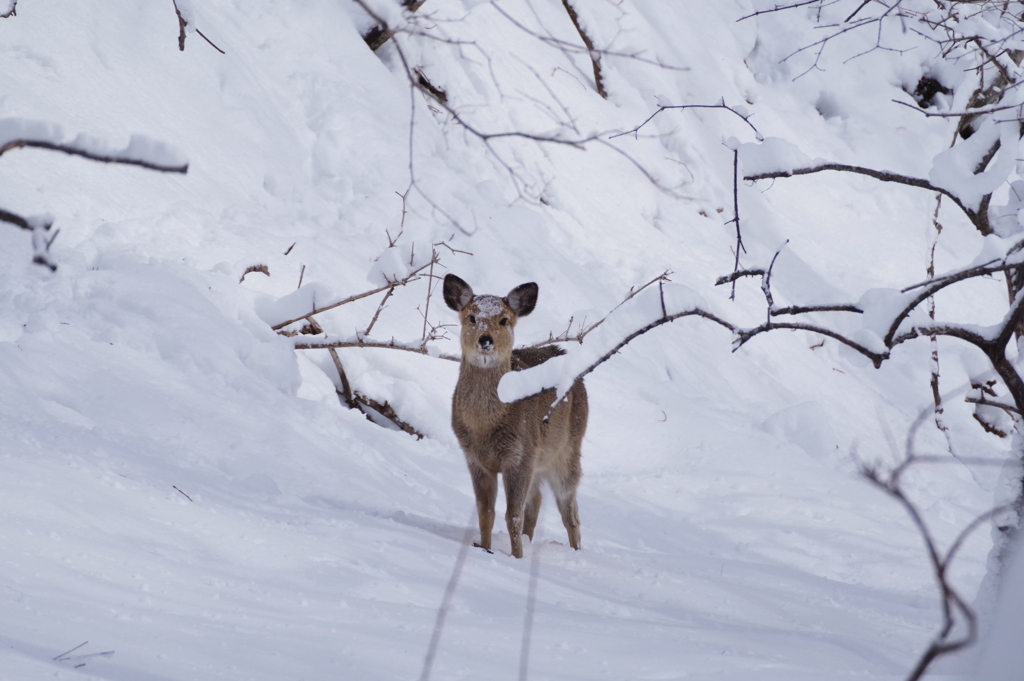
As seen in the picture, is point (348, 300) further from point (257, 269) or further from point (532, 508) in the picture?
point (532, 508)

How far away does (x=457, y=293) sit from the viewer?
21.0 ft

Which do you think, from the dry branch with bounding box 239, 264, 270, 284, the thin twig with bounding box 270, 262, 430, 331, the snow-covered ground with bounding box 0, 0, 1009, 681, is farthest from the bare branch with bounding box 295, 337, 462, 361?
the dry branch with bounding box 239, 264, 270, 284

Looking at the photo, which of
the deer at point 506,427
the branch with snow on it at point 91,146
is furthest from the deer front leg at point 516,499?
the branch with snow on it at point 91,146

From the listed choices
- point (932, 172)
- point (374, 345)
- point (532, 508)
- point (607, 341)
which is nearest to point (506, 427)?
point (532, 508)

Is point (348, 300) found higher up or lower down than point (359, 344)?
higher up

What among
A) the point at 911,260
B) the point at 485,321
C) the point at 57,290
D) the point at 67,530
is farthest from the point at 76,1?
the point at 911,260

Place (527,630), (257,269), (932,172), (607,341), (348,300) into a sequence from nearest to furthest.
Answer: (527,630) → (607,341) → (932,172) → (348,300) → (257,269)

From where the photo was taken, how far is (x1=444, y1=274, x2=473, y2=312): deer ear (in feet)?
20.9

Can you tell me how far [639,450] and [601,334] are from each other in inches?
261

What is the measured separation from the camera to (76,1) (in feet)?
32.3

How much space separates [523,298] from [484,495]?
4.29 ft

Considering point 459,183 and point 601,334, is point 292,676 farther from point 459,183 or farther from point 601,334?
point 459,183

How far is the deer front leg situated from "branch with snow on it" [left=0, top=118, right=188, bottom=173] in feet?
13.2

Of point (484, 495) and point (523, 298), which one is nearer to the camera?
point (484, 495)
